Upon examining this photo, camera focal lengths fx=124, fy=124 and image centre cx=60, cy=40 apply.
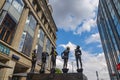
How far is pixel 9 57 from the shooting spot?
627 inches

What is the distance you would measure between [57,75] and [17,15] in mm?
12315

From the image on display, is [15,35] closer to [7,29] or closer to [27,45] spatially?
[7,29]

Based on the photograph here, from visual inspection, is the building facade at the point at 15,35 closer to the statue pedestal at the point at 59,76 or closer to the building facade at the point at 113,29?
the statue pedestal at the point at 59,76

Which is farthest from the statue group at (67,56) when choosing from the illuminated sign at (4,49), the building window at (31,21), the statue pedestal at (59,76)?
the building window at (31,21)

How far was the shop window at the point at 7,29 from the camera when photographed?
15.7 meters

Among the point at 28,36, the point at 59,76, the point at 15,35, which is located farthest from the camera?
the point at 28,36

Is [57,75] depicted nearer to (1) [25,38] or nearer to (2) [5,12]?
(2) [5,12]

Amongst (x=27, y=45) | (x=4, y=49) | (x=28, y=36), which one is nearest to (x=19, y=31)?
(x=28, y=36)

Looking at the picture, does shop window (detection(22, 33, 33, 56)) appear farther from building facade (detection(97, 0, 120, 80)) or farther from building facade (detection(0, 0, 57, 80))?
building facade (detection(97, 0, 120, 80))

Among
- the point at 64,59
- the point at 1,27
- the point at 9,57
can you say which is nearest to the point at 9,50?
the point at 9,57

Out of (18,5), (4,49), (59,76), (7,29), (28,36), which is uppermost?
(18,5)

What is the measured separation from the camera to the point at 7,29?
55.2ft

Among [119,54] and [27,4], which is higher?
[27,4]

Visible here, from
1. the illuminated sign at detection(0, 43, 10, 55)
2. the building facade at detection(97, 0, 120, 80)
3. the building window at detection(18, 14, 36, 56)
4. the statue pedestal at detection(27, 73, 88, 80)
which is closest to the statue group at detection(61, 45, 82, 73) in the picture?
the statue pedestal at detection(27, 73, 88, 80)
